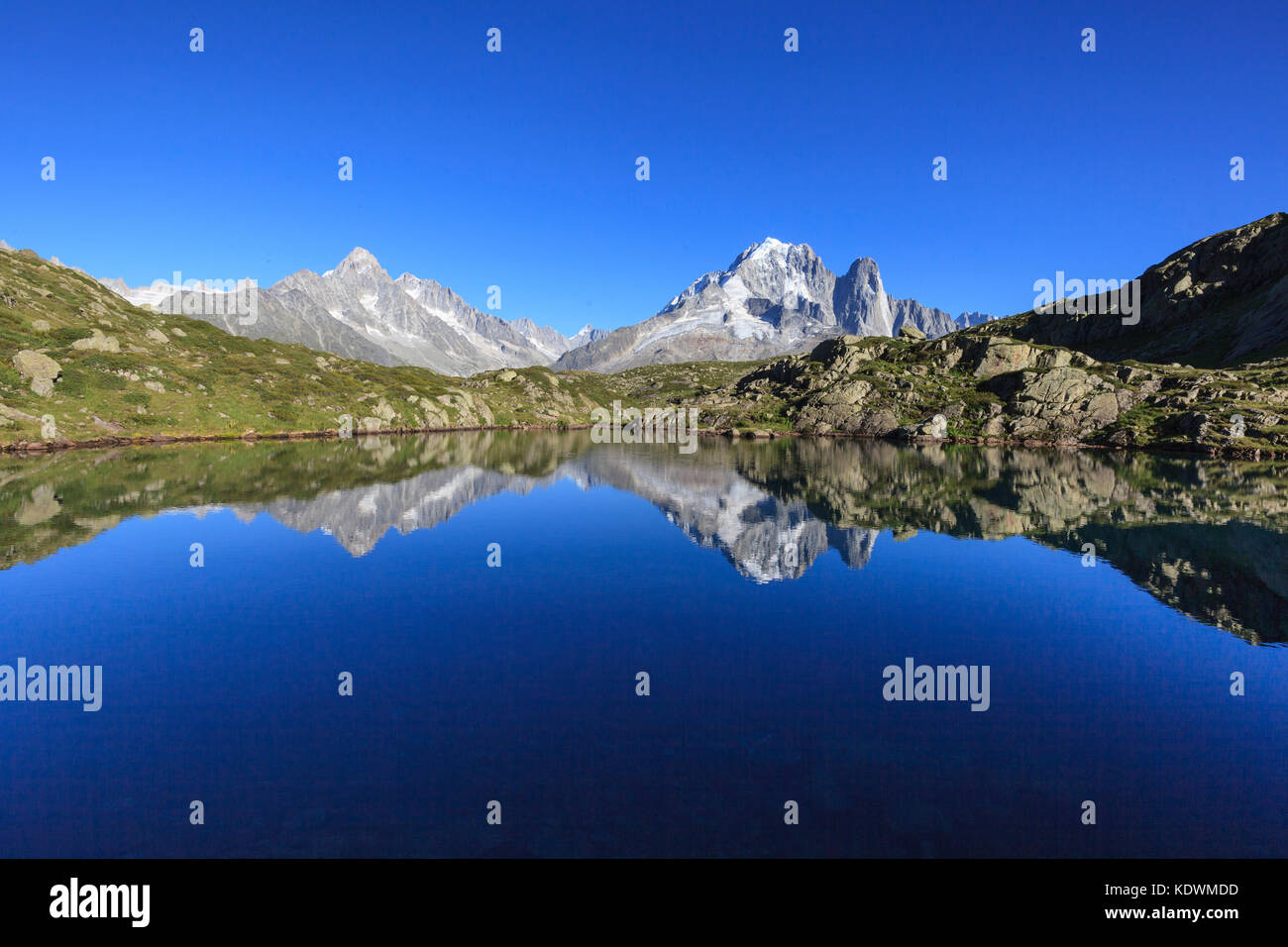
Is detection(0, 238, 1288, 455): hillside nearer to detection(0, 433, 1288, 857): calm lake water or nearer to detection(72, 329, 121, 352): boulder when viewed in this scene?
detection(72, 329, 121, 352): boulder

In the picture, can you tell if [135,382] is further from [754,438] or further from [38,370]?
[754,438]

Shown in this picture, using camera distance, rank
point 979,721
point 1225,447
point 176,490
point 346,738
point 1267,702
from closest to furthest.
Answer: point 346,738, point 979,721, point 1267,702, point 176,490, point 1225,447

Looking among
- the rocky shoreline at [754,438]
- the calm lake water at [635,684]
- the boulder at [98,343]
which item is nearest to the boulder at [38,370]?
the rocky shoreline at [754,438]

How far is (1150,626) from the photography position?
1115 inches

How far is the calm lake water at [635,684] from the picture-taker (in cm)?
1388

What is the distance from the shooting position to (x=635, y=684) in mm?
21484

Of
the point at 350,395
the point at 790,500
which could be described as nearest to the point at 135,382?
the point at 350,395

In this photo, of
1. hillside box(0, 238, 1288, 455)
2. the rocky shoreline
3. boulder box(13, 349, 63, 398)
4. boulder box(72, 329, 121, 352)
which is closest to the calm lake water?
the rocky shoreline

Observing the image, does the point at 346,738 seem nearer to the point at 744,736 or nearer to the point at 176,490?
the point at 744,736

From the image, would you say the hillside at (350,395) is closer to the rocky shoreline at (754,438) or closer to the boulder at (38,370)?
the boulder at (38,370)

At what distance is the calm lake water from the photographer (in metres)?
13.9
